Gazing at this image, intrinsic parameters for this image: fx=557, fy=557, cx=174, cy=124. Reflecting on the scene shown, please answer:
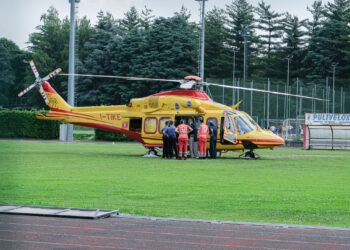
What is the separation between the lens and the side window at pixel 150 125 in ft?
81.3

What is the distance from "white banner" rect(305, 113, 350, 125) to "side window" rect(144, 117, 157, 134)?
14540 millimetres

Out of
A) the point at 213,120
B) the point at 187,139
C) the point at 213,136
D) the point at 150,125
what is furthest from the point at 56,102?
the point at 213,136

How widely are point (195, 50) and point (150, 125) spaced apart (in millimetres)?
50815

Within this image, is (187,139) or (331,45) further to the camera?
(331,45)

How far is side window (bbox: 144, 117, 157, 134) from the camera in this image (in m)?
24.8

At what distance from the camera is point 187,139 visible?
22.7 metres

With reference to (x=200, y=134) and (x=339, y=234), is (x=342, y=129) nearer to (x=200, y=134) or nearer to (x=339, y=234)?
(x=200, y=134)

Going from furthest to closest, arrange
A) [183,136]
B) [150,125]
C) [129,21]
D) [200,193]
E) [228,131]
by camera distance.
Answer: [129,21] < [150,125] < [228,131] < [183,136] < [200,193]

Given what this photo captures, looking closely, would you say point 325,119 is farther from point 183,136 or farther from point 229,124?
point 183,136

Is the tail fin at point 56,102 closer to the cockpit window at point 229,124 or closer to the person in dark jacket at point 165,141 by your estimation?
the person in dark jacket at point 165,141

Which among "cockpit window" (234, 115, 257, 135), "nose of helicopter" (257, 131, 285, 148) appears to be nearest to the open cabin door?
"cockpit window" (234, 115, 257, 135)

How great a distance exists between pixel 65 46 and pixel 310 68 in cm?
3683

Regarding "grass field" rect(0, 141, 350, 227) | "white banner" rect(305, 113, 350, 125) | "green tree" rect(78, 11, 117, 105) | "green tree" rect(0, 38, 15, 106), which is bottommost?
"grass field" rect(0, 141, 350, 227)

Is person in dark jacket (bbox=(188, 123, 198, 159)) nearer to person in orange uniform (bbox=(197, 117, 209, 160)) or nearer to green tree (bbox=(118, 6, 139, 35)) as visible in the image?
person in orange uniform (bbox=(197, 117, 209, 160))
